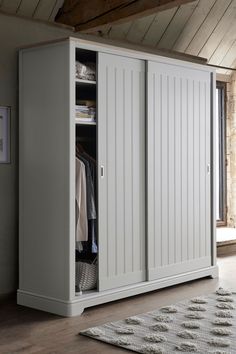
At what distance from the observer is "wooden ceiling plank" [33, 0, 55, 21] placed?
194 inches

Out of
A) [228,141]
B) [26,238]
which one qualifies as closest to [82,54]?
[26,238]

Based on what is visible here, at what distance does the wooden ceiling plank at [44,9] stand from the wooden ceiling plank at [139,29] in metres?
1.00

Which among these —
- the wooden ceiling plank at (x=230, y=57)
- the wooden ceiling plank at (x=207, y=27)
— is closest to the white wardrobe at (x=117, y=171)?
the wooden ceiling plank at (x=207, y=27)

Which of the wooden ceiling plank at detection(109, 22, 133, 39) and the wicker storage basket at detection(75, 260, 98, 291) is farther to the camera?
the wooden ceiling plank at detection(109, 22, 133, 39)

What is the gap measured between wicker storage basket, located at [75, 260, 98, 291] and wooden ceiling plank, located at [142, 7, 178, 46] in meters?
2.47

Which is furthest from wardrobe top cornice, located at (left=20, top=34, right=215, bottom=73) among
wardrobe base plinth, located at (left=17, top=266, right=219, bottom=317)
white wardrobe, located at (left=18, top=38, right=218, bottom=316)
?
wardrobe base plinth, located at (left=17, top=266, right=219, bottom=317)

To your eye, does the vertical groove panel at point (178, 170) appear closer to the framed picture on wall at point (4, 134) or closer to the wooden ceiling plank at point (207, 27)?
the wooden ceiling plank at point (207, 27)

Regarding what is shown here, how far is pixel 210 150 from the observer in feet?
18.9

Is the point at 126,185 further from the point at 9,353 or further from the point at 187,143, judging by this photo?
the point at 9,353

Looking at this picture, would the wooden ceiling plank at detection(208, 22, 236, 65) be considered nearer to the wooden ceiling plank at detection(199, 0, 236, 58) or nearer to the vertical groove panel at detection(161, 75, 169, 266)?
the wooden ceiling plank at detection(199, 0, 236, 58)

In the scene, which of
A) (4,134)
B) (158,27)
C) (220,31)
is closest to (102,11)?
(158,27)

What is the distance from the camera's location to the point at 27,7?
4875 millimetres

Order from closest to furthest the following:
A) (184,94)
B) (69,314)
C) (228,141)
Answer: (69,314), (184,94), (228,141)

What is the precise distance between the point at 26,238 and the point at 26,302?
0.50 m
